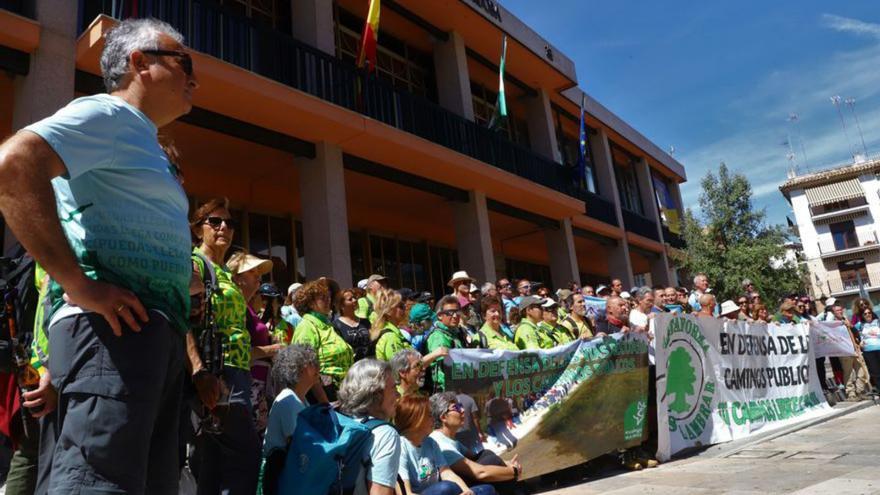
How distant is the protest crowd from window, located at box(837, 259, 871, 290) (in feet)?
215

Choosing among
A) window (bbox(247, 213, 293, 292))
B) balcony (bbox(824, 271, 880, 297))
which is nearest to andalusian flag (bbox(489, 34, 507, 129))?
window (bbox(247, 213, 293, 292))

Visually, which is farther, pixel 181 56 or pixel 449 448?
pixel 449 448

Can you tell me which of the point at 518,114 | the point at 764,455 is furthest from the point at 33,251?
the point at 518,114

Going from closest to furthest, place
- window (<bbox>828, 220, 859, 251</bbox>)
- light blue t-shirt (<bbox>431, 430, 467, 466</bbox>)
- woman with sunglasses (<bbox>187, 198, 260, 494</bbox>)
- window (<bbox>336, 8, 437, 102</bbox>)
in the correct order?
woman with sunglasses (<bbox>187, 198, 260, 494</bbox>)
light blue t-shirt (<bbox>431, 430, 467, 466</bbox>)
window (<bbox>336, 8, 437, 102</bbox>)
window (<bbox>828, 220, 859, 251</bbox>)

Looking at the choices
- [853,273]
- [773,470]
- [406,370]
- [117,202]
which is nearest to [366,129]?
[406,370]

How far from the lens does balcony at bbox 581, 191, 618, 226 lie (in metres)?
17.6

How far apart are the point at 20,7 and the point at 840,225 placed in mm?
69838

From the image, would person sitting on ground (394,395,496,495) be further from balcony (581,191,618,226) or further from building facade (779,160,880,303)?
building facade (779,160,880,303)

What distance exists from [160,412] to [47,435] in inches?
28.6

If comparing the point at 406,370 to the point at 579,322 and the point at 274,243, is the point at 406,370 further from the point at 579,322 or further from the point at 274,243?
the point at 274,243

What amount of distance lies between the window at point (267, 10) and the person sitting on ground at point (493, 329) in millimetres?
6388

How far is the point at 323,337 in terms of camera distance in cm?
470

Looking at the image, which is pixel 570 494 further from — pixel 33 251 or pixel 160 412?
pixel 33 251

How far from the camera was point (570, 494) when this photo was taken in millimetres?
5125
